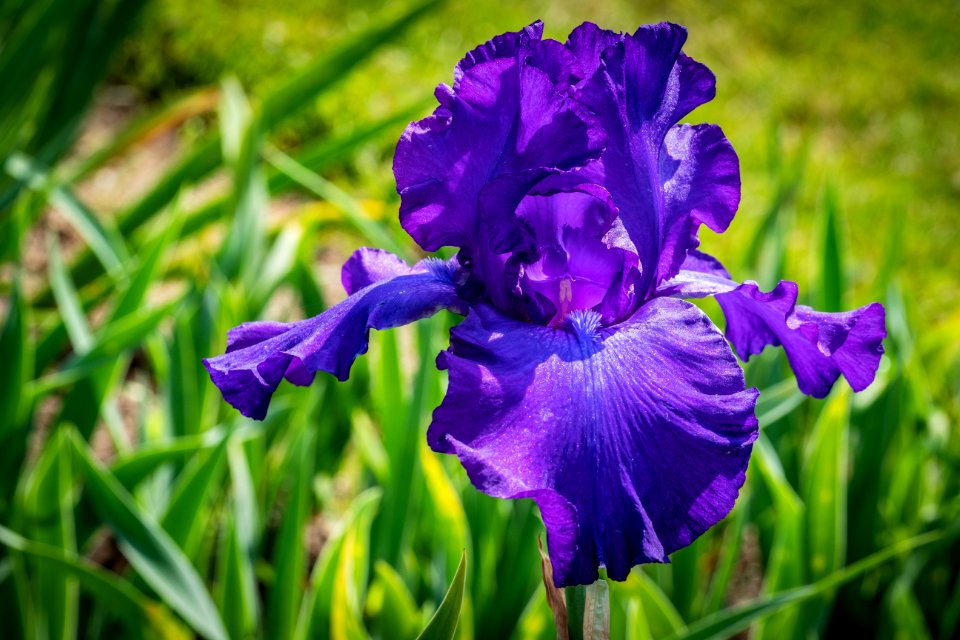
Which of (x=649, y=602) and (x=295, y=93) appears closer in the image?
(x=649, y=602)

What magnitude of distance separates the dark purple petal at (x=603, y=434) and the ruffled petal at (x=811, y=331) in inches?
4.5

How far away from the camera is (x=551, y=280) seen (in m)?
0.73

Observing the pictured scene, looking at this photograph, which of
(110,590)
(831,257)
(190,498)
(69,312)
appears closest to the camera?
(110,590)

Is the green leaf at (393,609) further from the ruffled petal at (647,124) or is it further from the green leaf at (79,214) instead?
the green leaf at (79,214)

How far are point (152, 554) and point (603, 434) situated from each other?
79cm

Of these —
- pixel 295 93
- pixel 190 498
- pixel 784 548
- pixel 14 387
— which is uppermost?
pixel 295 93

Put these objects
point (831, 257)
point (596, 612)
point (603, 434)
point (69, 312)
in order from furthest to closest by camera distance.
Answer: point (831, 257) < point (69, 312) < point (596, 612) < point (603, 434)

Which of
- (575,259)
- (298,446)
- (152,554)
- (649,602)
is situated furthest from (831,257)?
(152,554)

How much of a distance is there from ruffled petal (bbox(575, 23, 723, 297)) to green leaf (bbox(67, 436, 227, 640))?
74 centimetres

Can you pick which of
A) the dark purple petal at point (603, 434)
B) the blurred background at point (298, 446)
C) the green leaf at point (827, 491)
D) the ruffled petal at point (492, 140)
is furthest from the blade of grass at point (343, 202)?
the dark purple petal at point (603, 434)

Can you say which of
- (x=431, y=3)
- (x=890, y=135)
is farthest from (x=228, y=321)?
(x=890, y=135)

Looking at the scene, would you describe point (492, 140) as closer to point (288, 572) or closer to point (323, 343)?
point (323, 343)

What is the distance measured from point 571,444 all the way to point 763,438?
2.87 feet

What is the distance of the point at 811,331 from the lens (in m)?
0.74
